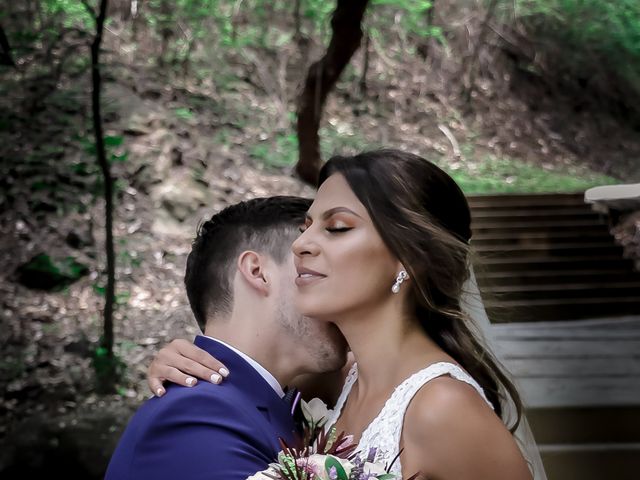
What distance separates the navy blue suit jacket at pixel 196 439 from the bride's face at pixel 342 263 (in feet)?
0.84

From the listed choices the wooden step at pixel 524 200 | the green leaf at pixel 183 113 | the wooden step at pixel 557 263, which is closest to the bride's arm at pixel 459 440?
the wooden step at pixel 557 263

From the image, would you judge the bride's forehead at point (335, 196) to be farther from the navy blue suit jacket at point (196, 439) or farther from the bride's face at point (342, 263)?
the navy blue suit jacket at point (196, 439)

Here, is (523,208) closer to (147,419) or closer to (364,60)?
(364,60)

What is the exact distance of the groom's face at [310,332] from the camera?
1.98 m

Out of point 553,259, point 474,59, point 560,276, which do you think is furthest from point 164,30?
point 560,276

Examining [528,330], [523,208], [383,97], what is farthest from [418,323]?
[383,97]

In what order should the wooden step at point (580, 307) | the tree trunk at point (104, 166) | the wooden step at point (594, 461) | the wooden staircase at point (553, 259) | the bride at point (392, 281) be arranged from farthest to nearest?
the wooden staircase at point (553, 259) < the wooden step at point (580, 307) < the tree trunk at point (104, 166) < the wooden step at point (594, 461) < the bride at point (392, 281)

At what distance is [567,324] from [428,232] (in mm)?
5333

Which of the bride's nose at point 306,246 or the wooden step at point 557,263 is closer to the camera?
the bride's nose at point 306,246

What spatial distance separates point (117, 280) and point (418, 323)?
584 centimetres

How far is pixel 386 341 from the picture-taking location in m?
1.81

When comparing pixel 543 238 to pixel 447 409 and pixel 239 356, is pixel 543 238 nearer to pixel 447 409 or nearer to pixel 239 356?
pixel 239 356

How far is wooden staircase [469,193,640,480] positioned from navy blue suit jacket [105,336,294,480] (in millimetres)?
602

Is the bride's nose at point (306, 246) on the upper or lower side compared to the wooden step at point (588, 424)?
upper
